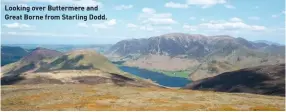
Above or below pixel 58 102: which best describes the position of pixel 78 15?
above

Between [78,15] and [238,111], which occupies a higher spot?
[78,15]

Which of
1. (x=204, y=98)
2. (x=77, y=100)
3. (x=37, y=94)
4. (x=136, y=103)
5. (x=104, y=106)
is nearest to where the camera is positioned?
(x=104, y=106)

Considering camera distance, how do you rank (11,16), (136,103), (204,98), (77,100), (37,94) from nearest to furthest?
(11,16), (136,103), (77,100), (204,98), (37,94)

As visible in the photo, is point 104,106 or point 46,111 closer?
point 46,111

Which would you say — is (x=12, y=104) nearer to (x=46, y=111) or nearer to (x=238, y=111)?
(x=46, y=111)

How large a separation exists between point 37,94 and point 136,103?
117 feet

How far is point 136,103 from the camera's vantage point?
84812 mm

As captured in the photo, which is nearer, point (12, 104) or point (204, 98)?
point (12, 104)

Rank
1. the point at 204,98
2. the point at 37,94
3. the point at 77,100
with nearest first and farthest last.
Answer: the point at 77,100 < the point at 204,98 < the point at 37,94

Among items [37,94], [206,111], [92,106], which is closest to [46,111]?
[92,106]

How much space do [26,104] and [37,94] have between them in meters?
19.0

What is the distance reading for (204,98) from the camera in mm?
97750

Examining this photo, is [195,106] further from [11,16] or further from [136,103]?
[11,16]

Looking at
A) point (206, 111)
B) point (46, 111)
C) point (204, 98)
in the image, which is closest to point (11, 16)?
point (46, 111)
